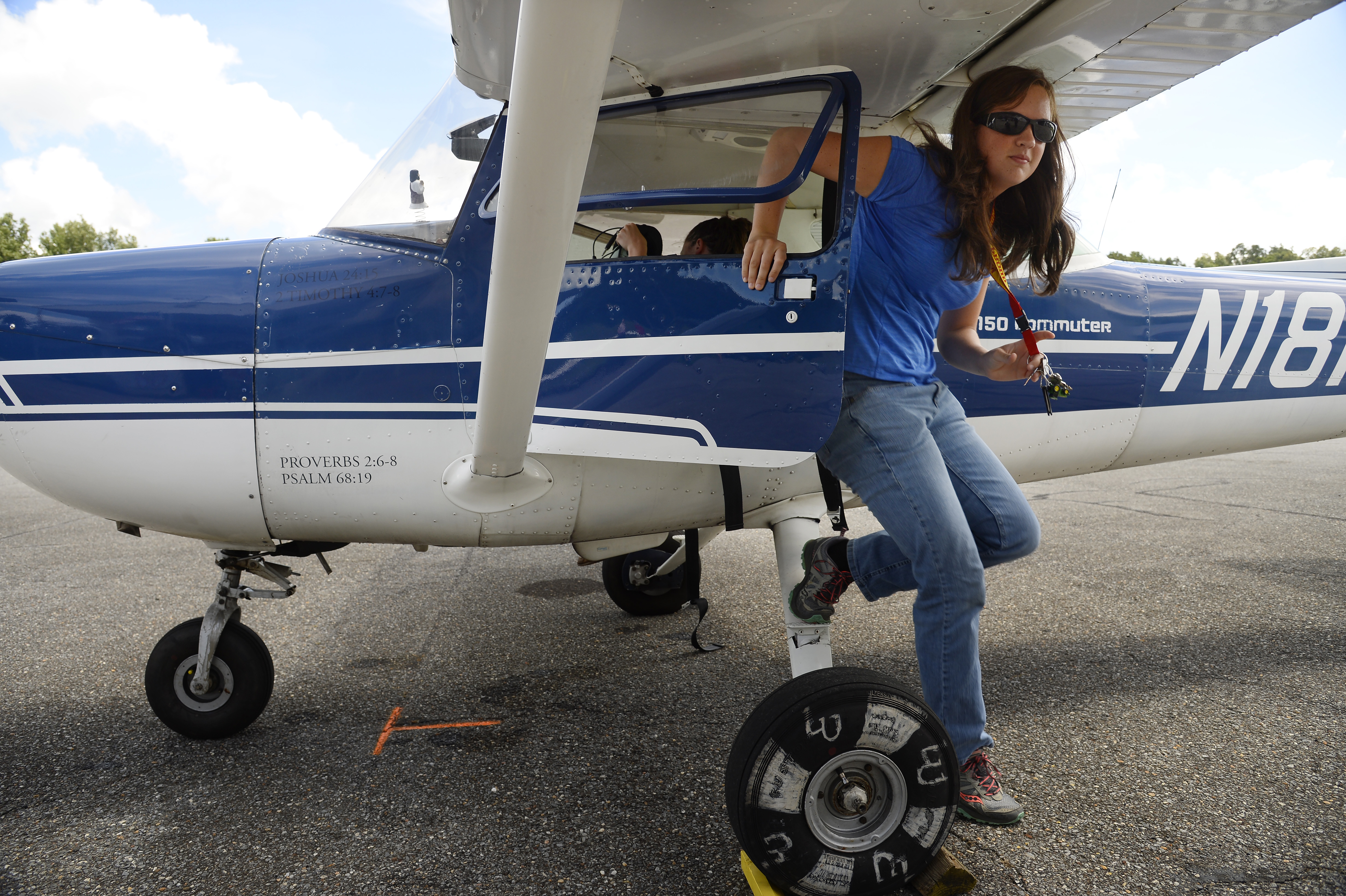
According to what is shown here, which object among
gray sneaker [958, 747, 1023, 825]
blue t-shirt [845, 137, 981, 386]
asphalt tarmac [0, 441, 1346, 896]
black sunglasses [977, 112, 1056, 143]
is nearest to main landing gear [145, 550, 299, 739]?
asphalt tarmac [0, 441, 1346, 896]

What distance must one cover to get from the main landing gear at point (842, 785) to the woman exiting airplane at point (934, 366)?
175mm

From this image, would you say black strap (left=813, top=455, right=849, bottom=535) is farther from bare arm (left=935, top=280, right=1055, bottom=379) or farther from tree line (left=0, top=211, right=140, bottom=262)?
tree line (left=0, top=211, right=140, bottom=262)

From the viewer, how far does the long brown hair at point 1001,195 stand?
71.2 inches

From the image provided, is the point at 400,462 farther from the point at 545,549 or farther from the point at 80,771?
the point at 545,549

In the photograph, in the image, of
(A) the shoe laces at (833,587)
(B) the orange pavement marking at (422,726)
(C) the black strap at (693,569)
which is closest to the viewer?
(A) the shoe laces at (833,587)

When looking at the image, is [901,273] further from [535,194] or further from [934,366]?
[535,194]

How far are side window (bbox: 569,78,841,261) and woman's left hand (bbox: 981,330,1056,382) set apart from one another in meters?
0.58

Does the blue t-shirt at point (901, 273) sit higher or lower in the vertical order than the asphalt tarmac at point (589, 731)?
higher

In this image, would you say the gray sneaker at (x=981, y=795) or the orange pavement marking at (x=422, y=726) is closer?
the gray sneaker at (x=981, y=795)

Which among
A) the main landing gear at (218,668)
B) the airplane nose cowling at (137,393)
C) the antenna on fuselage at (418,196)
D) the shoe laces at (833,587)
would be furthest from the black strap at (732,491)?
the main landing gear at (218,668)

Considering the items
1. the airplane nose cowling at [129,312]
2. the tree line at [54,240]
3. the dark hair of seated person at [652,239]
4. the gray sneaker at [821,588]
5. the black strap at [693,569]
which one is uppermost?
the dark hair of seated person at [652,239]

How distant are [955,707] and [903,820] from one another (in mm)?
283

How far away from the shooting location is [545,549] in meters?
5.41

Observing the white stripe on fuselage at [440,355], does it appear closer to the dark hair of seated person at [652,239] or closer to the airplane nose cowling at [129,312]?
the airplane nose cowling at [129,312]
